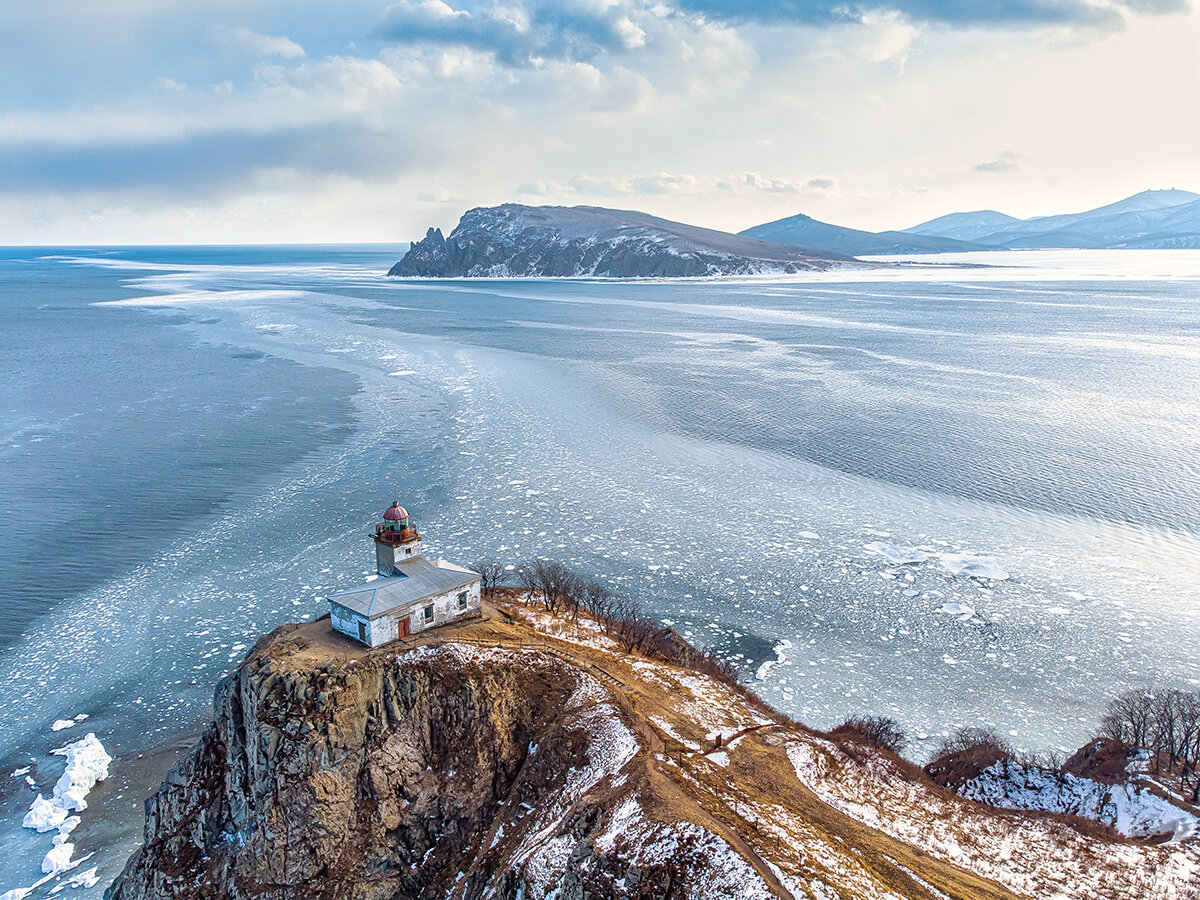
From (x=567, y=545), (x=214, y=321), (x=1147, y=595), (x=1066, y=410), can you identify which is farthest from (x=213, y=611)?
(x=214, y=321)

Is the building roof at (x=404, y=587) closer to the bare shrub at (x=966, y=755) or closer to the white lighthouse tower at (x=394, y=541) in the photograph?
the white lighthouse tower at (x=394, y=541)

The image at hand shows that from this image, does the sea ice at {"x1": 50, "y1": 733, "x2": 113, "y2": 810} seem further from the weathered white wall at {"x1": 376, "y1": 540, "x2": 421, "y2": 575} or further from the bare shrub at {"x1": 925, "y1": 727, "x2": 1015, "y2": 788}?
the bare shrub at {"x1": 925, "y1": 727, "x2": 1015, "y2": 788}

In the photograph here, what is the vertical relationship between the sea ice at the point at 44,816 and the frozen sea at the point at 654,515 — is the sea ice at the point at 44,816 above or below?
below

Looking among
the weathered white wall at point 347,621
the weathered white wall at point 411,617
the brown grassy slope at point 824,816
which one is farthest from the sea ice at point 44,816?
the weathered white wall at point 347,621

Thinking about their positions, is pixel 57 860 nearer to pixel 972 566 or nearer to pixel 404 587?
pixel 404 587

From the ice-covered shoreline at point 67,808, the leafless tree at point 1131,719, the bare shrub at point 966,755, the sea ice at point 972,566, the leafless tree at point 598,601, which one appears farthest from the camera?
the sea ice at point 972,566

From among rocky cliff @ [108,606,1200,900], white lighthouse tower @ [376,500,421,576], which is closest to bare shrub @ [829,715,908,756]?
rocky cliff @ [108,606,1200,900]

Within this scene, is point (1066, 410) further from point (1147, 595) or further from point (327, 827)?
point (327, 827)
